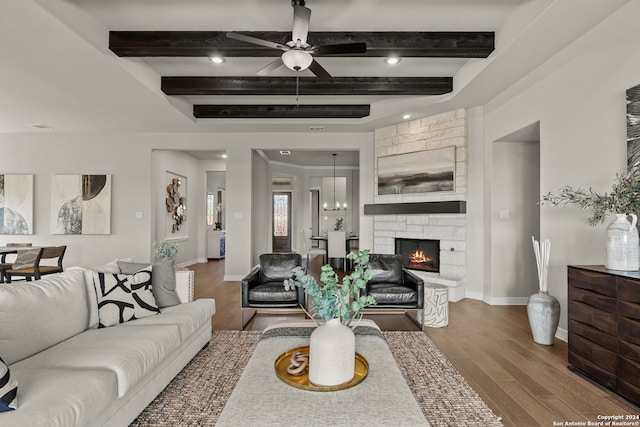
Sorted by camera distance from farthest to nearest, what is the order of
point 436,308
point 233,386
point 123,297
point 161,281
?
point 436,308, point 161,281, point 123,297, point 233,386

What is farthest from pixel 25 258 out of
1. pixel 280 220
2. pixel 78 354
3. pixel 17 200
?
pixel 280 220

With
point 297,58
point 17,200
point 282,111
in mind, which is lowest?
point 17,200

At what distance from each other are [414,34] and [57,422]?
12.5ft

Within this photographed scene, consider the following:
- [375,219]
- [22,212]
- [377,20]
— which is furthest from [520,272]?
[22,212]

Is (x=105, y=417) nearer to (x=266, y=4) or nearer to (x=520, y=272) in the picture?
(x=266, y=4)

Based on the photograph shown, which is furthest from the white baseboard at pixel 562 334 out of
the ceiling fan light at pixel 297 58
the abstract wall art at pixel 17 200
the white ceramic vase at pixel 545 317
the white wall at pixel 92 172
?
the abstract wall art at pixel 17 200

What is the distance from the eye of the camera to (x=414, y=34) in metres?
3.28

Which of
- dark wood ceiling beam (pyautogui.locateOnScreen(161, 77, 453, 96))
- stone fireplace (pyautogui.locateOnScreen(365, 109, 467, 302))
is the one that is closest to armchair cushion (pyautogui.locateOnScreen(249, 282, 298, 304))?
stone fireplace (pyautogui.locateOnScreen(365, 109, 467, 302))

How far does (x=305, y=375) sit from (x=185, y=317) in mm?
1306

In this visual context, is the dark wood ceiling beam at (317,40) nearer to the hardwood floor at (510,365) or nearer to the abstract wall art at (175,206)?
the hardwood floor at (510,365)

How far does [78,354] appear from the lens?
1.83 metres

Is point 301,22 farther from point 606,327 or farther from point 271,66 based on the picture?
point 606,327

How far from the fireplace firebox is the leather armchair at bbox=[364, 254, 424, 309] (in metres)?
1.46

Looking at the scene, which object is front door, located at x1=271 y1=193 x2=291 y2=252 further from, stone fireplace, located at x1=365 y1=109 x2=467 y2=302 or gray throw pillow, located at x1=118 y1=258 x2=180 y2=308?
gray throw pillow, located at x1=118 y1=258 x2=180 y2=308
